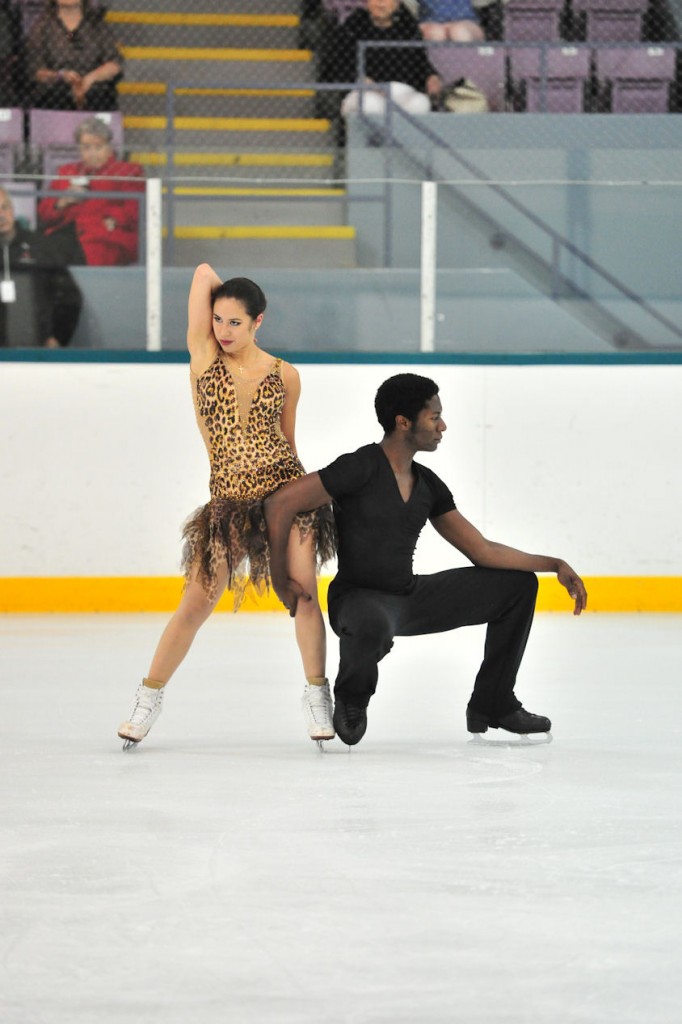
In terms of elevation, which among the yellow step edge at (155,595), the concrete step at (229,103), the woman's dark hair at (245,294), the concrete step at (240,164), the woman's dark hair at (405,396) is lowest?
the yellow step edge at (155,595)

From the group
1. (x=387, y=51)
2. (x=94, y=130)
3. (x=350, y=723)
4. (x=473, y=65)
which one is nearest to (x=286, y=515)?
(x=350, y=723)

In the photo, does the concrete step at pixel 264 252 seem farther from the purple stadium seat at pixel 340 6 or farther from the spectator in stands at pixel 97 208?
the purple stadium seat at pixel 340 6

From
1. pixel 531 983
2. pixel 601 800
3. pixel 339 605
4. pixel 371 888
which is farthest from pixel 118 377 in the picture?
pixel 531 983

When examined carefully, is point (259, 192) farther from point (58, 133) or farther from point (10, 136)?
point (10, 136)

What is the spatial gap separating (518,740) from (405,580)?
513 millimetres

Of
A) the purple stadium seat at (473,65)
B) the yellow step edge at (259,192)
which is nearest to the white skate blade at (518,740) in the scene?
the yellow step edge at (259,192)

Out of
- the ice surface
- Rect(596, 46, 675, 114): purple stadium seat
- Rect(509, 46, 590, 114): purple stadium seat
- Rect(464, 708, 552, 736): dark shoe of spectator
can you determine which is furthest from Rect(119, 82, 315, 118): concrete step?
Rect(464, 708, 552, 736): dark shoe of spectator

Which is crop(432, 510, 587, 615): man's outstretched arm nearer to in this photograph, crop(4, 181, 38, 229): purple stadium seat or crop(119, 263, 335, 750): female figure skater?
crop(119, 263, 335, 750): female figure skater

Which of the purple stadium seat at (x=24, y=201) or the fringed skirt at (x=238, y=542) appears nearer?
the fringed skirt at (x=238, y=542)

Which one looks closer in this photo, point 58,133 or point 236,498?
point 236,498

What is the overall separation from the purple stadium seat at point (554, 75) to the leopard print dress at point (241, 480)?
18.1 feet

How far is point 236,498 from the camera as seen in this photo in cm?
411

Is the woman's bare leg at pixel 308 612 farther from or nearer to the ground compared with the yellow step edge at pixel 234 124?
nearer to the ground

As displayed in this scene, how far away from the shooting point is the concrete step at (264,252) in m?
7.63
